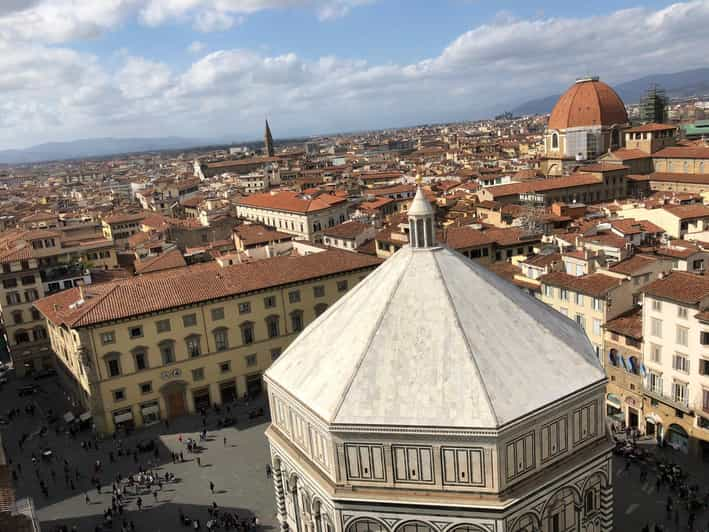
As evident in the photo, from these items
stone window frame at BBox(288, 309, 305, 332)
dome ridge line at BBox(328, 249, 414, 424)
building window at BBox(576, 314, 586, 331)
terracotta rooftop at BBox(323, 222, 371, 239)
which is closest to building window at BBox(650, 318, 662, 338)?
building window at BBox(576, 314, 586, 331)

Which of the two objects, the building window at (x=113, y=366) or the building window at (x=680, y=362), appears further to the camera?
the building window at (x=113, y=366)

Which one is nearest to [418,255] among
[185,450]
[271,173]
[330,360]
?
[330,360]

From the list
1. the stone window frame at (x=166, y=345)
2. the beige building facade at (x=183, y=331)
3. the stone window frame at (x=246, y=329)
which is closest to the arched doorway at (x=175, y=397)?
the beige building facade at (x=183, y=331)

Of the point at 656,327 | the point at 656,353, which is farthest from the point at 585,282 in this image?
the point at 656,353

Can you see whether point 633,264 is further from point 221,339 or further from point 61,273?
point 61,273

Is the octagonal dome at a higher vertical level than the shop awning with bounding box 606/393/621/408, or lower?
higher

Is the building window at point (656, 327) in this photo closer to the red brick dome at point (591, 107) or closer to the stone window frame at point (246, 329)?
the stone window frame at point (246, 329)

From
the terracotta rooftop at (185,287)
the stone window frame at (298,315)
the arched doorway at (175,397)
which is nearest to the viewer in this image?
the terracotta rooftop at (185,287)

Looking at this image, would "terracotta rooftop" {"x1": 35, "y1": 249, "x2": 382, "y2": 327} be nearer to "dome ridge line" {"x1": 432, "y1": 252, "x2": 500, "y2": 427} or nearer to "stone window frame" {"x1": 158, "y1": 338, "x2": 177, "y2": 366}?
"stone window frame" {"x1": 158, "y1": 338, "x2": 177, "y2": 366}
